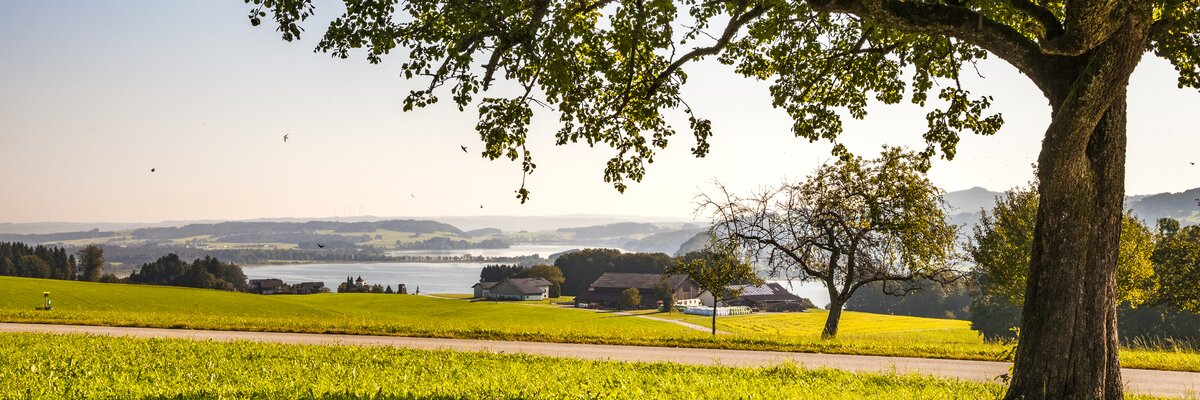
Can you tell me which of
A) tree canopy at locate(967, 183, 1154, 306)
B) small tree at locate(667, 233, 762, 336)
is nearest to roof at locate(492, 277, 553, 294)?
tree canopy at locate(967, 183, 1154, 306)

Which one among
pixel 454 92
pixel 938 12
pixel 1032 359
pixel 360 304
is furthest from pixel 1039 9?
pixel 360 304

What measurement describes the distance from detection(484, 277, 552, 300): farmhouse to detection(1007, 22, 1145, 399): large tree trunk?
389 ft

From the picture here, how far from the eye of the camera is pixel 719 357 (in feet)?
52.8

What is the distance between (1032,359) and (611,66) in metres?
8.21

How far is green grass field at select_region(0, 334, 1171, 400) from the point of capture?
28.1 feet

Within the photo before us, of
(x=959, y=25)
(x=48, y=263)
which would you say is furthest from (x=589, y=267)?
(x=959, y=25)

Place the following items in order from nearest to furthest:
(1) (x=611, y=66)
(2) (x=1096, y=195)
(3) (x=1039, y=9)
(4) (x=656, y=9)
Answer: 1. (2) (x=1096, y=195)
2. (3) (x=1039, y=9)
3. (4) (x=656, y=9)
4. (1) (x=611, y=66)

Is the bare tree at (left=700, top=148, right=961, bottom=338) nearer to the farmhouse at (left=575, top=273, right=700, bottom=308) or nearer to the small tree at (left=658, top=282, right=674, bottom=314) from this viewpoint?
the small tree at (left=658, top=282, right=674, bottom=314)

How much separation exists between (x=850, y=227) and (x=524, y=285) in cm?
10533

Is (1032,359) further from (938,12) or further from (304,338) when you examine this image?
(304,338)

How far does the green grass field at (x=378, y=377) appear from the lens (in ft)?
28.1

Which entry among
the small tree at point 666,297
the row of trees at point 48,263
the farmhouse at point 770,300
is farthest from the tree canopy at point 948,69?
the row of trees at point 48,263

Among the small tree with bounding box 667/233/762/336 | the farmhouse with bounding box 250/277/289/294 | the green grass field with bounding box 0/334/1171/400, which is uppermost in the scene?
the small tree with bounding box 667/233/762/336

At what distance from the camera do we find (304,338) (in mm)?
18359
